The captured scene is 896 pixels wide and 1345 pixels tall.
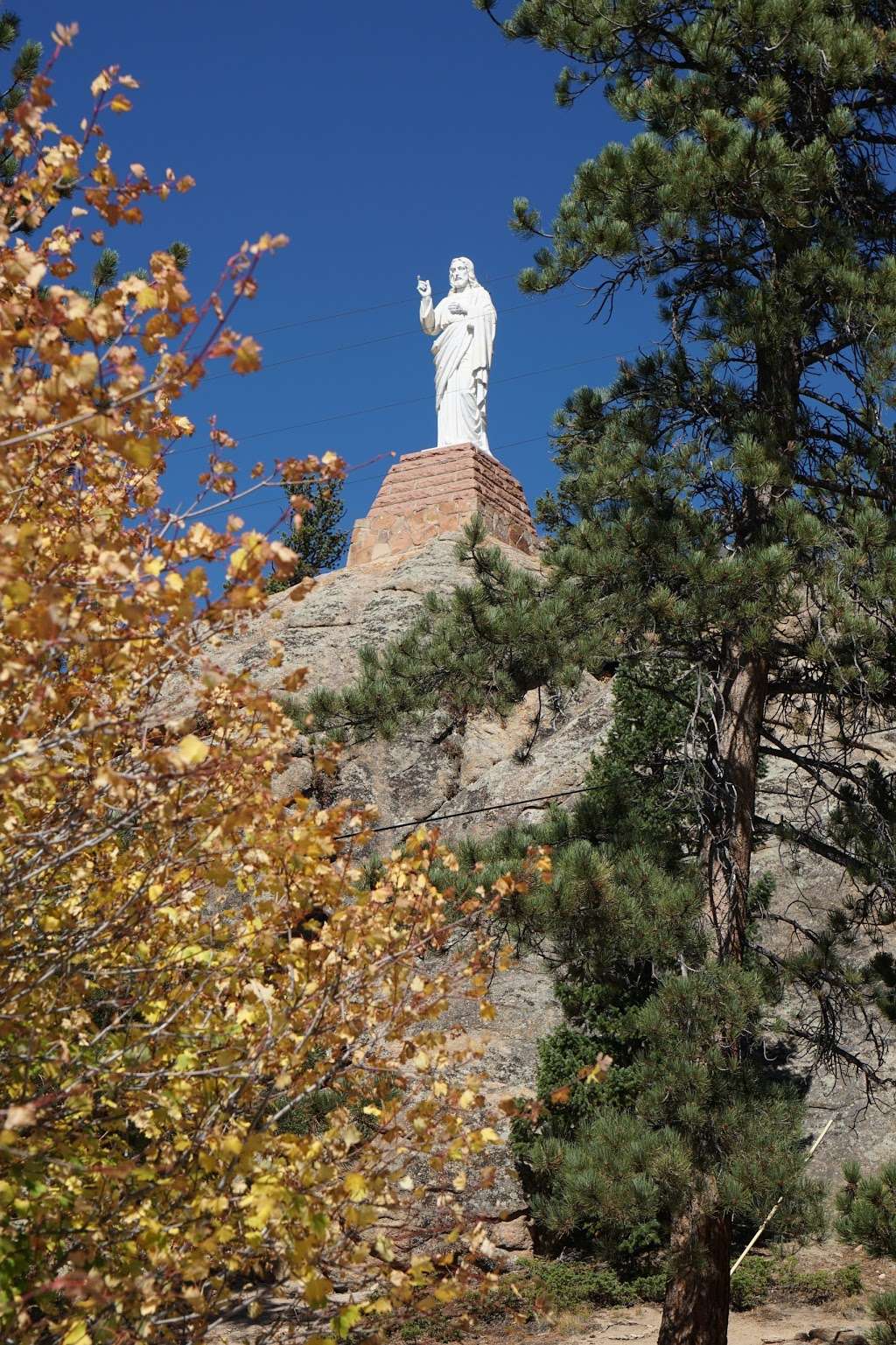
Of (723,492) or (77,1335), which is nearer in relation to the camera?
(77,1335)

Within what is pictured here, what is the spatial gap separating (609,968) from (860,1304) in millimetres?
5926

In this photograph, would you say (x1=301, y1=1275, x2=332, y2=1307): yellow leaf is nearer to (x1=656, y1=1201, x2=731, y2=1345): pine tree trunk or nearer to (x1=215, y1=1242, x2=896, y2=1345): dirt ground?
(x1=656, y1=1201, x2=731, y2=1345): pine tree trunk

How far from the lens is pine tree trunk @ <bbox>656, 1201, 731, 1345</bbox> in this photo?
673 cm

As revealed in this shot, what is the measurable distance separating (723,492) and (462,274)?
49.3ft

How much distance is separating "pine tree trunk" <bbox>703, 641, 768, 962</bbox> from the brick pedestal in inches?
446

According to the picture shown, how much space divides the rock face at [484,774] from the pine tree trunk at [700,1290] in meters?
4.28

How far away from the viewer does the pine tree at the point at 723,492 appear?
22.5 feet

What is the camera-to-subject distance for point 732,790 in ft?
25.2

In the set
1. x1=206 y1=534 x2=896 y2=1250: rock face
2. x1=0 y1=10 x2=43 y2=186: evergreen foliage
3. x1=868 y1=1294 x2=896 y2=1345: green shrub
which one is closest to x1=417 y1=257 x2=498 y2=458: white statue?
x1=206 y1=534 x2=896 y2=1250: rock face

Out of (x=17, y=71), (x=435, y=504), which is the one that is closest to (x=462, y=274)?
(x=435, y=504)

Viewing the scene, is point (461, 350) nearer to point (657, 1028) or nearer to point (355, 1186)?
point (657, 1028)

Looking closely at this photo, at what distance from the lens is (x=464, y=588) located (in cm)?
788

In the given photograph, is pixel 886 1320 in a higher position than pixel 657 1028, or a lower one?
lower

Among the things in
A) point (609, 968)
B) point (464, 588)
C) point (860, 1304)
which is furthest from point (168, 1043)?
point (860, 1304)
